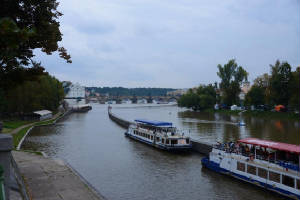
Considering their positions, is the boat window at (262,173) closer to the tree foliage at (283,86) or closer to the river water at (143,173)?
the river water at (143,173)

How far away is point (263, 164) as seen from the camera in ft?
84.9

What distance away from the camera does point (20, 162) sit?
94.4ft

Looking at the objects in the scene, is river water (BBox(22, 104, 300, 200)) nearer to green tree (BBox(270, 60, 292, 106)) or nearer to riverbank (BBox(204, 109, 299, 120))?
riverbank (BBox(204, 109, 299, 120))

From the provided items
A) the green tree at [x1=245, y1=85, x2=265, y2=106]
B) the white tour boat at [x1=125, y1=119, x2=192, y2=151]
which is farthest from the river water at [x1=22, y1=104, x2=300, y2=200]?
the green tree at [x1=245, y1=85, x2=265, y2=106]

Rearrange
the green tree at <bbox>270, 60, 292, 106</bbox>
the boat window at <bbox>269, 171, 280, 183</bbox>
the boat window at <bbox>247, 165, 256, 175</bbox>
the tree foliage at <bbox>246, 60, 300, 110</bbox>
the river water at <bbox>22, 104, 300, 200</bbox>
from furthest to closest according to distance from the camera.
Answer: the green tree at <bbox>270, 60, 292, 106</bbox> < the tree foliage at <bbox>246, 60, 300, 110</bbox> < the boat window at <bbox>247, 165, 256, 175</bbox> < the river water at <bbox>22, 104, 300, 200</bbox> < the boat window at <bbox>269, 171, 280, 183</bbox>

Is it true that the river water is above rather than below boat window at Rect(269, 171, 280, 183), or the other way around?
below

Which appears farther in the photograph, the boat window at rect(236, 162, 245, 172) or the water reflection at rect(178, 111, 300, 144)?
the water reflection at rect(178, 111, 300, 144)

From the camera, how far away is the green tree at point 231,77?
12356cm

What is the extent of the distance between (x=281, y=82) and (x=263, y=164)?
78844 millimetres

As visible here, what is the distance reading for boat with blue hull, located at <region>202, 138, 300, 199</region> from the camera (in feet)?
76.7

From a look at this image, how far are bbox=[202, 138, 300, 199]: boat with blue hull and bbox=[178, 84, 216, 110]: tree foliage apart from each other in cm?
11000

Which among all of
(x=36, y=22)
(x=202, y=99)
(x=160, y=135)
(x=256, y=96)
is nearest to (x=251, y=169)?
→ (x=160, y=135)

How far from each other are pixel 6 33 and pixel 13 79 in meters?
14.5

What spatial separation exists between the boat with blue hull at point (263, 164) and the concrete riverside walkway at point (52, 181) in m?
14.0
